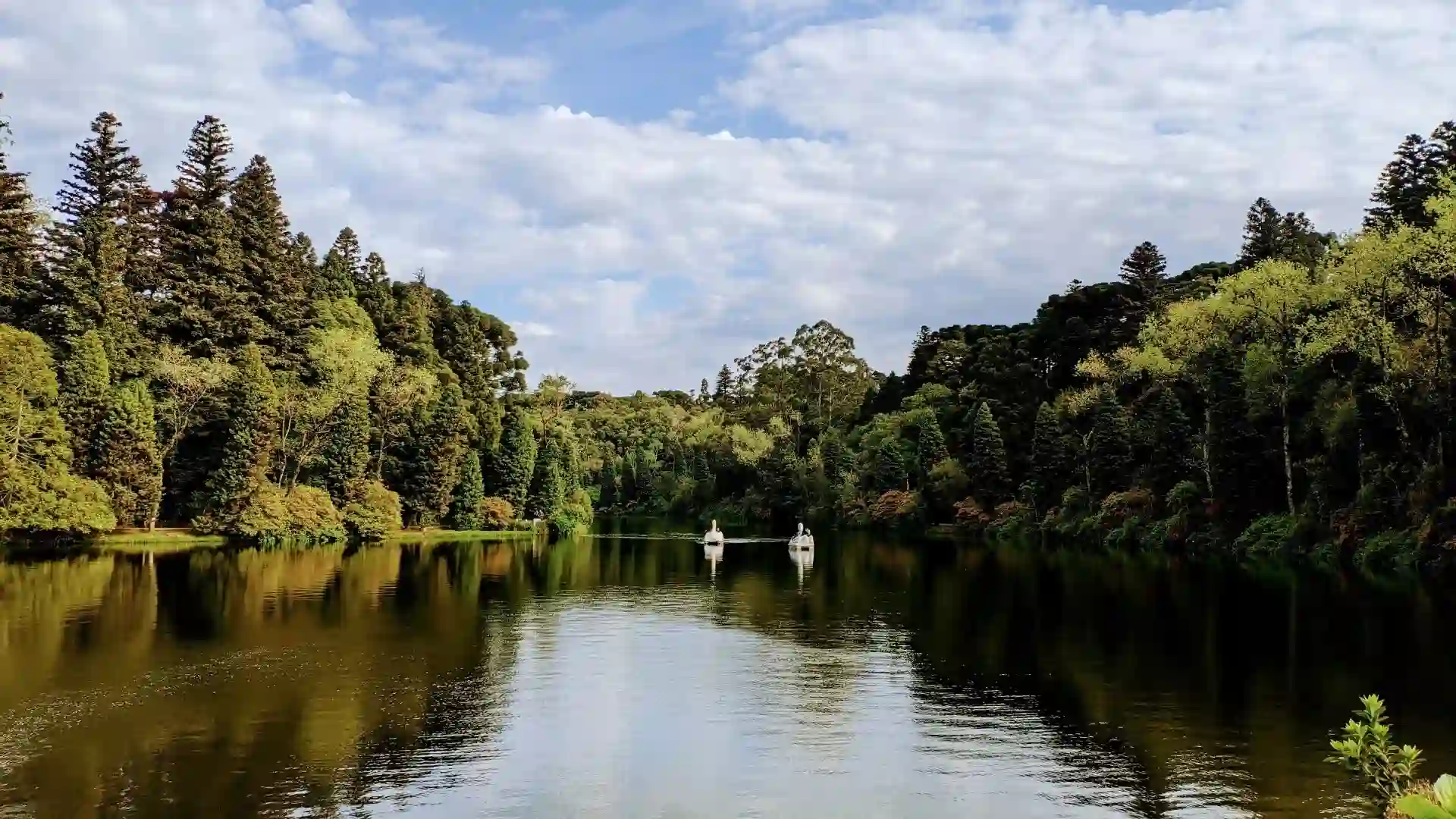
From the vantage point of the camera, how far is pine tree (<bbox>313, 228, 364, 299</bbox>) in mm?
81688

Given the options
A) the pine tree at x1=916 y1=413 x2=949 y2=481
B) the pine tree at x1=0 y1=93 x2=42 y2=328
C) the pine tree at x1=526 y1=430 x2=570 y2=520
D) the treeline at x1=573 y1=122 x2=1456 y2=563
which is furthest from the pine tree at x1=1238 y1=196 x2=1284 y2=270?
the pine tree at x1=0 y1=93 x2=42 y2=328

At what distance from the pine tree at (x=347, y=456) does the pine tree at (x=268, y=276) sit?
7944 millimetres

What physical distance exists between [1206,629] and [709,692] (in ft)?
46.1

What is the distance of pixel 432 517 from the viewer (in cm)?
7281

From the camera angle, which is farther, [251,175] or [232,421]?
[251,175]

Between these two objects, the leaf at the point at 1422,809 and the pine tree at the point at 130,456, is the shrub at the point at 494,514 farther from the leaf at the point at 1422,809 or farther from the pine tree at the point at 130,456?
the leaf at the point at 1422,809

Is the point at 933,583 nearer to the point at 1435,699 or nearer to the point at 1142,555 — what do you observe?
the point at 1142,555

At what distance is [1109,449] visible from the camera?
68312 millimetres

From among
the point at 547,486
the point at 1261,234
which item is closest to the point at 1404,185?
the point at 1261,234

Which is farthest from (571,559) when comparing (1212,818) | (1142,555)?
(1212,818)

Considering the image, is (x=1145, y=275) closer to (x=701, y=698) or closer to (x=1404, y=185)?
(x=1404, y=185)

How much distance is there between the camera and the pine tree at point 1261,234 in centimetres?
7575

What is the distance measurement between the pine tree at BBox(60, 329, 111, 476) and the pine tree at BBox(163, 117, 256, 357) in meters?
11.6

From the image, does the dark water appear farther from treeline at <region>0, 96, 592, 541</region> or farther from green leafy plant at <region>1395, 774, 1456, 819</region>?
treeline at <region>0, 96, 592, 541</region>
